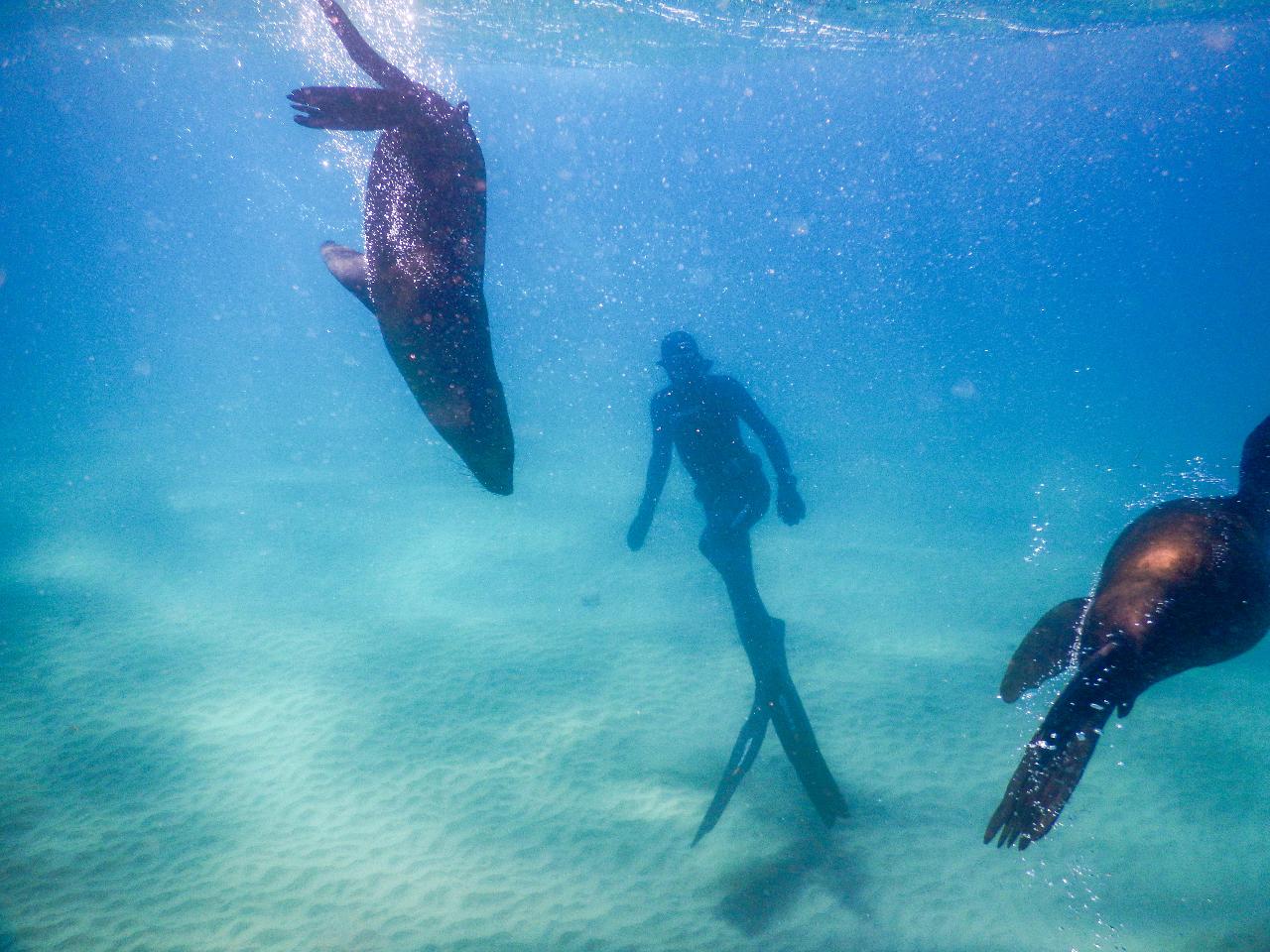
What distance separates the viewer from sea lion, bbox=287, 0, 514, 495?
125 centimetres

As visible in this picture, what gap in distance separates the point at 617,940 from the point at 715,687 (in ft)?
15.6

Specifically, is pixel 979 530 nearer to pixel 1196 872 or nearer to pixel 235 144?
pixel 1196 872

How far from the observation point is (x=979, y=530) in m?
21.3

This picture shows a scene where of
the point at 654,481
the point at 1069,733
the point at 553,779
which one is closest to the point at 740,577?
the point at 654,481

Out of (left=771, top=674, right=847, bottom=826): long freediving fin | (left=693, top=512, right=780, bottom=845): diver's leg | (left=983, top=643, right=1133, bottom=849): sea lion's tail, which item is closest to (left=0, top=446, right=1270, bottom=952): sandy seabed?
(left=771, top=674, right=847, bottom=826): long freediving fin

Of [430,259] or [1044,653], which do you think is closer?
[430,259]

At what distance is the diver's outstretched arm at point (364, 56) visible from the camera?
171 cm

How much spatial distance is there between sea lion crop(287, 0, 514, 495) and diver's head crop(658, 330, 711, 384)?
4.23m

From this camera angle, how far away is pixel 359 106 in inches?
60.6

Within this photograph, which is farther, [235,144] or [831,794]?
[235,144]

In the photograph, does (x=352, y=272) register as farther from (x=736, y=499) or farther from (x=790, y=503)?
(x=790, y=503)

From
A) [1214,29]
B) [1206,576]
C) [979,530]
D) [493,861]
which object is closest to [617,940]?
[493,861]

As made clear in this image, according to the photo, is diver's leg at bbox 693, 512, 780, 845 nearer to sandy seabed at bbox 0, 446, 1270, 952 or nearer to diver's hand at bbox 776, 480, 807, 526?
diver's hand at bbox 776, 480, 807, 526

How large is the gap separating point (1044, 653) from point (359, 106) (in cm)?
266
